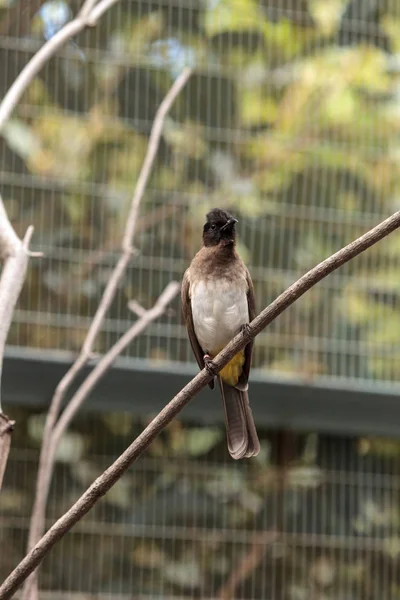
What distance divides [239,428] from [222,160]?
2104mm

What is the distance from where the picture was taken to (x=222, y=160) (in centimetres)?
438

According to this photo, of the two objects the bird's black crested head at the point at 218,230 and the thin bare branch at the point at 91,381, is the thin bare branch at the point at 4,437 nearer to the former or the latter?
the thin bare branch at the point at 91,381

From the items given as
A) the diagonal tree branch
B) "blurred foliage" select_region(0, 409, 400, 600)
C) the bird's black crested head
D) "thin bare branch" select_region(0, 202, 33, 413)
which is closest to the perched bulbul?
the bird's black crested head

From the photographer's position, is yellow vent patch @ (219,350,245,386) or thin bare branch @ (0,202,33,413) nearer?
thin bare branch @ (0,202,33,413)

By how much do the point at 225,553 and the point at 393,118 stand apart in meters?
→ 2.08

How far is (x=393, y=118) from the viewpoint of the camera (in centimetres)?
447

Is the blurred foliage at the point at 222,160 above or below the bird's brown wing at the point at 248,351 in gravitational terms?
above

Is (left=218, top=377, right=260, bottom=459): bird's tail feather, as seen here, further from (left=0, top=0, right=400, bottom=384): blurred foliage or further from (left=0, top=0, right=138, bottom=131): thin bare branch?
(left=0, top=0, right=400, bottom=384): blurred foliage

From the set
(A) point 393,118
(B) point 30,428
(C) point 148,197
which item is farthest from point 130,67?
(B) point 30,428

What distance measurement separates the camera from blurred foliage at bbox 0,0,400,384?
13.6 ft

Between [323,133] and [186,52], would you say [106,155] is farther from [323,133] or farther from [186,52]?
[323,133]

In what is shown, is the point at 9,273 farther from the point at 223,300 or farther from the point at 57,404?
the point at 223,300

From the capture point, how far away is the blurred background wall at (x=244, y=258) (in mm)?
4133

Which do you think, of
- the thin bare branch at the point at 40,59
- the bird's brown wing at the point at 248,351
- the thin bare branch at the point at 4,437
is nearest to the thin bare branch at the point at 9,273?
the thin bare branch at the point at 4,437
